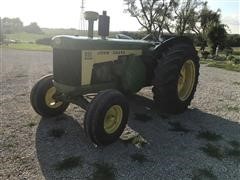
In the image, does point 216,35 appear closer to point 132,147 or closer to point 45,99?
point 45,99

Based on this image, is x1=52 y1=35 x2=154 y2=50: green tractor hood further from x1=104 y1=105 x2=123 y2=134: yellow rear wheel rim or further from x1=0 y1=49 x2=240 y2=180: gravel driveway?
x1=0 y1=49 x2=240 y2=180: gravel driveway

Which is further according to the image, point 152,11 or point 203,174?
point 152,11

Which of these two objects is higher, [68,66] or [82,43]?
[82,43]

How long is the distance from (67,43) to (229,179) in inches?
116

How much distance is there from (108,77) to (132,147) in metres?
1.39

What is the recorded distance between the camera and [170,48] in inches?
210

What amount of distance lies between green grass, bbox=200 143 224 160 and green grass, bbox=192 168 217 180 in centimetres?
48

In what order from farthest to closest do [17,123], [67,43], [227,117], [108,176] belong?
[227,117], [17,123], [67,43], [108,176]

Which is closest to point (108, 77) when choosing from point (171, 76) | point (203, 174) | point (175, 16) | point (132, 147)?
point (171, 76)

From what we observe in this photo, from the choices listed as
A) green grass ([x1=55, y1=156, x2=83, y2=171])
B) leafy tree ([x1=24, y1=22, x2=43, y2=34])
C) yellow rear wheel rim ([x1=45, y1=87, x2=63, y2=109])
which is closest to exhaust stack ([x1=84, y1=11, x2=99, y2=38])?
yellow rear wheel rim ([x1=45, y1=87, x2=63, y2=109])

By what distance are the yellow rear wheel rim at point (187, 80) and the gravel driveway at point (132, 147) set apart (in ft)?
1.36

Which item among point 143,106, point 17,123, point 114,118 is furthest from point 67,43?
point 143,106

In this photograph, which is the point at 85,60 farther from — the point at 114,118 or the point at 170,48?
the point at 170,48

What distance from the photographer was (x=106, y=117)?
13.2 ft
